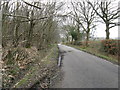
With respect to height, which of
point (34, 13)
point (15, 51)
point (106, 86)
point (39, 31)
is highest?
point (34, 13)

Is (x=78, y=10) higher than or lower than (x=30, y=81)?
higher

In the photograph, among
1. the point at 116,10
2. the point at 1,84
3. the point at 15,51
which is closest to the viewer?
the point at 1,84

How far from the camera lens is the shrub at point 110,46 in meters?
13.8

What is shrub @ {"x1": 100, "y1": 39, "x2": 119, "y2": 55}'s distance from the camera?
45.2 feet

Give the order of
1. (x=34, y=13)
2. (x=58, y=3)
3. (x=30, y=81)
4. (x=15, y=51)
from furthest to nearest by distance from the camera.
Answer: (x=58, y=3), (x=34, y=13), (x=15, y=51), (x=30, y=81)

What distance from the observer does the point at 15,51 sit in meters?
7.76

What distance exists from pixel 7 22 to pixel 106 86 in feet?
22.5

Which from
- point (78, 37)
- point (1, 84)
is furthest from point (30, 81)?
point (78, 37)

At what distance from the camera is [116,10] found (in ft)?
64.3

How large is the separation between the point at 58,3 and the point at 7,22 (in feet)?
29.5

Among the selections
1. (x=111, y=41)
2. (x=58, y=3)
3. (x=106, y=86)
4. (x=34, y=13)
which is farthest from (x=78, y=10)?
(x=106, y=86)

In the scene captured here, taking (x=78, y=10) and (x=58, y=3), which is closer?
(x=58, y=3)

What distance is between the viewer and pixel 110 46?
14992 mm

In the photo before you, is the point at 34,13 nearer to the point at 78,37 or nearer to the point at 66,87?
the point at 66,87
